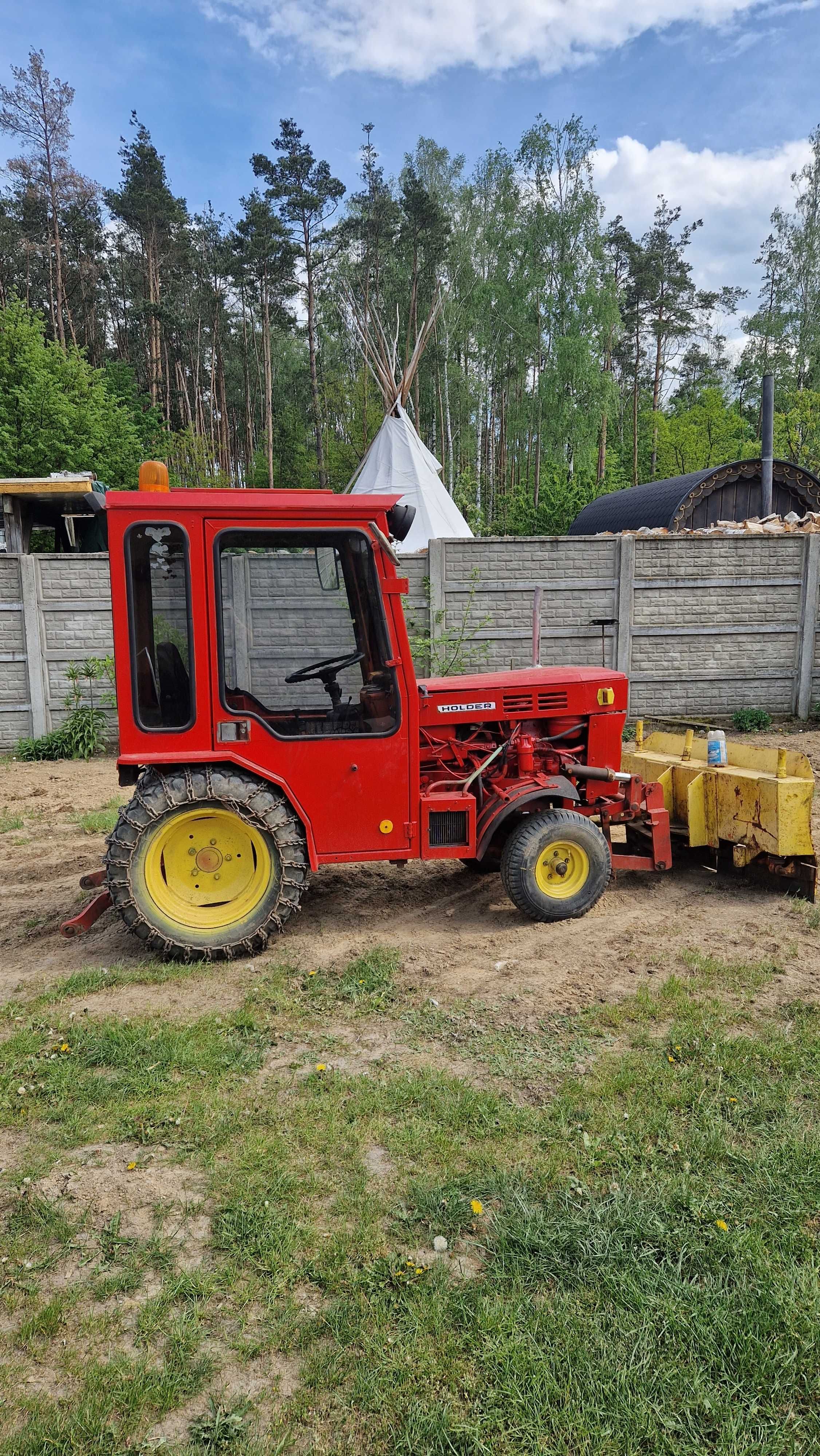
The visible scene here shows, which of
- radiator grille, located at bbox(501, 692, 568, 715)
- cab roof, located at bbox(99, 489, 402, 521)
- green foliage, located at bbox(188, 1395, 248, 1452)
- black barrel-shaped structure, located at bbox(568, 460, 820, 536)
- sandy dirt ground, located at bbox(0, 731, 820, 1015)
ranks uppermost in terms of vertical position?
black barrel-shaped structure, located at bbox(568, 460, 820, 536)

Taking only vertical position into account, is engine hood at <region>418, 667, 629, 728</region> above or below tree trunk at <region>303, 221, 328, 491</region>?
below

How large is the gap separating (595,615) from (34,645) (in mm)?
6375

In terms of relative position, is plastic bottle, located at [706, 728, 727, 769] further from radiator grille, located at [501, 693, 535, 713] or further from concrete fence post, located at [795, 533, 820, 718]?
concrete fence post, located at [795, 533, 820, 718]

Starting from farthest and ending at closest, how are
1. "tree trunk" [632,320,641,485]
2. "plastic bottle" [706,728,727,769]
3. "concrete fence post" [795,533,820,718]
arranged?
"tree trunk" [632,320,641,485]
"concrete fence post" [795,533,820,718]
"plastic bottle" [706,728,727,769]

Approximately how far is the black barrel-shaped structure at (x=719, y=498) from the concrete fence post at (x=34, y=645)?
10.9 metres

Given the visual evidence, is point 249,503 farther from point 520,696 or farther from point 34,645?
point 34,645

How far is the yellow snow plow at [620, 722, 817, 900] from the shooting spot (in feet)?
15.6

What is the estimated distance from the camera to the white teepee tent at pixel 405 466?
1473cm

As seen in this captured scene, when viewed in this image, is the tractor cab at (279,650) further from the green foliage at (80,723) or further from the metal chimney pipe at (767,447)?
the metal chimney pipe at (767,447)

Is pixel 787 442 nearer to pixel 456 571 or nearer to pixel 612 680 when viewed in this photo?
pixel 456 571

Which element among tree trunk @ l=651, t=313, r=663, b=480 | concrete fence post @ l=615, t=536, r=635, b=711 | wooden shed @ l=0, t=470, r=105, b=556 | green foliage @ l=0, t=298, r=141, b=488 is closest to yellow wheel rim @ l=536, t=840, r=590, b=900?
concrete fence post @ l=615, t=536, r=635, b=711

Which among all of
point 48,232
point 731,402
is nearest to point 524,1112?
point 48,232

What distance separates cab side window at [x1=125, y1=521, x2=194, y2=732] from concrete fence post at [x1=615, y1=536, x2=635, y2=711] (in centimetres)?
701

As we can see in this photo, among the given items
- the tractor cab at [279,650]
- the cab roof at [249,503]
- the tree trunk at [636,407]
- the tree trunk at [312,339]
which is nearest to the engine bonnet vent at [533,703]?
the tractor cab at [279,650]
